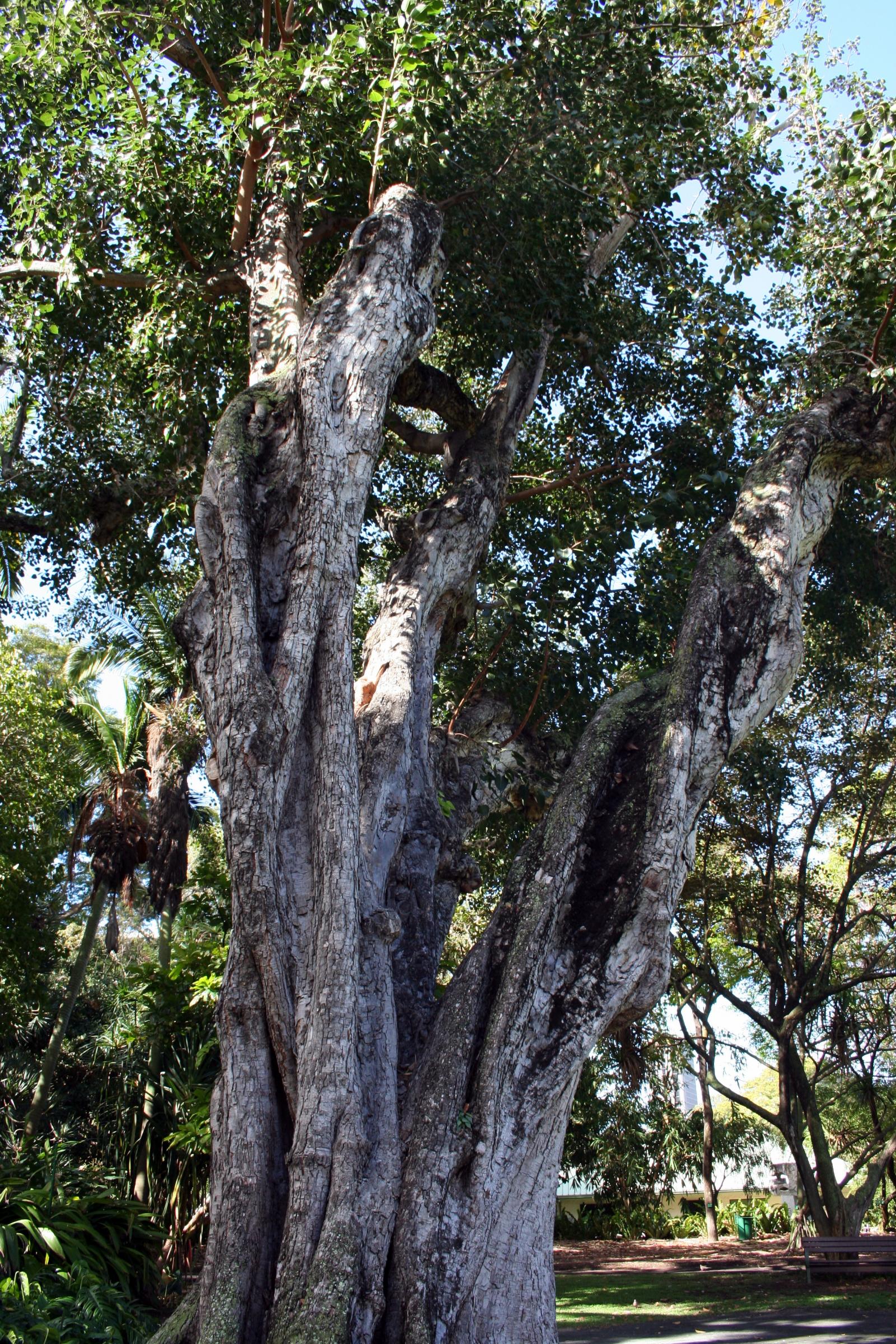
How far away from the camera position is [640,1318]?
9508 mm

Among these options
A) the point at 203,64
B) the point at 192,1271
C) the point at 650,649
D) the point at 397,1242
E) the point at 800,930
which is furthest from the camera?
the point at 800,930

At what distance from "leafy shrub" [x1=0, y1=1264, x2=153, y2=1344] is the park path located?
341cm

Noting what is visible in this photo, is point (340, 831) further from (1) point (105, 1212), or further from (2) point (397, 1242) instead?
(1) point (105, 1212)

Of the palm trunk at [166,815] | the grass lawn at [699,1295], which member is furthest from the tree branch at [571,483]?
the palm trunk at [166,815]

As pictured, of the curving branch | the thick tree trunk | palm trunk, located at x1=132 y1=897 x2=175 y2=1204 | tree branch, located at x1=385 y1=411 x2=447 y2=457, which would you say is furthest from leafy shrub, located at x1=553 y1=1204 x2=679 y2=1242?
the curving branch

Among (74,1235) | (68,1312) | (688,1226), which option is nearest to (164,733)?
(74,1235)

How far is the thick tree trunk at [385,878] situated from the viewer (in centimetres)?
395

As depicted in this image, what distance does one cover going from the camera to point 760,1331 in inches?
324

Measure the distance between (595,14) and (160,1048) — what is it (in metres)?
13.0

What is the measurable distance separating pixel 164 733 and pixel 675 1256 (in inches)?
501

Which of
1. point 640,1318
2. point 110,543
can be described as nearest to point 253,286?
point 110,543

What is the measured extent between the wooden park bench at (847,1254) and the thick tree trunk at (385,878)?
29.7ft

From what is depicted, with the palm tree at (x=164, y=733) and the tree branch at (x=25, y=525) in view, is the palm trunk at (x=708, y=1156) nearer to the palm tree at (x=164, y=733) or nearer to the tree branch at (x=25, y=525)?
the palm tree at (x=164, y=733)

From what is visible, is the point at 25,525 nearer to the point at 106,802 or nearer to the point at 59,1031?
the point at 106,802
